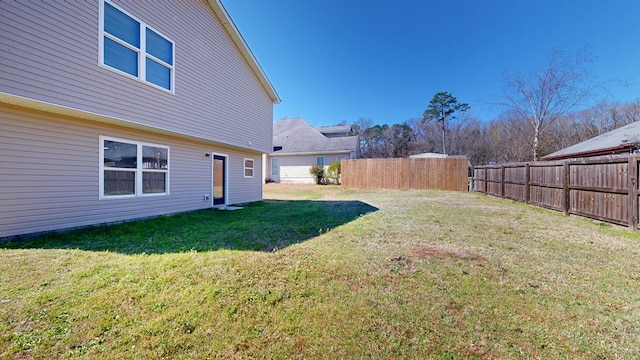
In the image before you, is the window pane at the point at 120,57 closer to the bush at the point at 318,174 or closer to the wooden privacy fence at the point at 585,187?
the wooden privacy fence at the point at 585,187

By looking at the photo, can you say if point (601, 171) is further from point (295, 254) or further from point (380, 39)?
point (380, 39)

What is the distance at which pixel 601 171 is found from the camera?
6.05 m

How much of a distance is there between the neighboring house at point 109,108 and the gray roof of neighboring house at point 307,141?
45.6 feet

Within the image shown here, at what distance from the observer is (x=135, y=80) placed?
5.74m

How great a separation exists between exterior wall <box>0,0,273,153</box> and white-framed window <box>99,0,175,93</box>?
145 mm

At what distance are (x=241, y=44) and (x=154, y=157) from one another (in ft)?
17.6

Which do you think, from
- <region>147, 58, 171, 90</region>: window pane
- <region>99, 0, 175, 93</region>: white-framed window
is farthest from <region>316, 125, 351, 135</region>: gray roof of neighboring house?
<region>147, 58, 171, 90</region>: window pane

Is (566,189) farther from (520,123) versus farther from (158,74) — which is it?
(520,123)

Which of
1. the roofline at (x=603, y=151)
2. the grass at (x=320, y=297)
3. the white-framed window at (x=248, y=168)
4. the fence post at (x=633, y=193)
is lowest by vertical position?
the grass at (x=320, y=297)

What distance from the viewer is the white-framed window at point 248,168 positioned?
11.1 m

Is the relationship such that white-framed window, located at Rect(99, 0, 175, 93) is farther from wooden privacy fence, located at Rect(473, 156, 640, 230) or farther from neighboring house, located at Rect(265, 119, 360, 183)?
neighboring house, located at Rect(265, 119, 360, 183)

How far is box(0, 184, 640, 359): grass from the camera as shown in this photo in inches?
74.4

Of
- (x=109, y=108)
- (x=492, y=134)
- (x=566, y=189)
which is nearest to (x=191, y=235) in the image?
(x=109, y=108)

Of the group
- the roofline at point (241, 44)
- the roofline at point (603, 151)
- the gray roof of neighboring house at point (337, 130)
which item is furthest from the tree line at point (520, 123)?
the roofline at point (241, 44)
